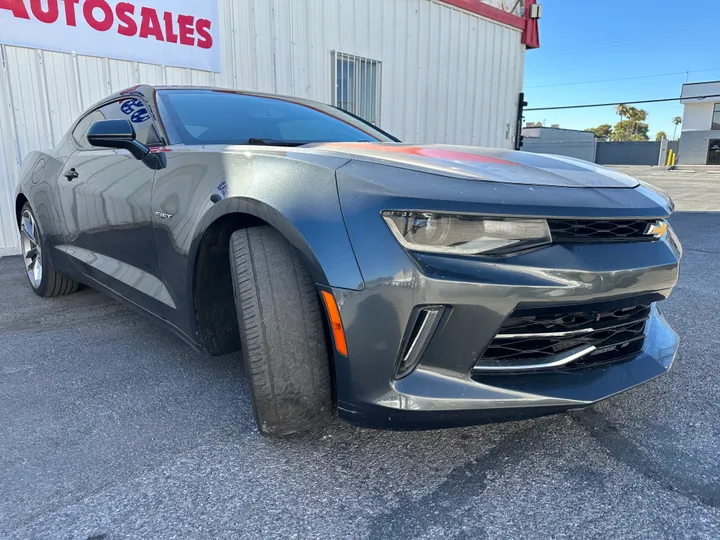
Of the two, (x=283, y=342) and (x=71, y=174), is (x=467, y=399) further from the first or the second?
(x=71, y=174)

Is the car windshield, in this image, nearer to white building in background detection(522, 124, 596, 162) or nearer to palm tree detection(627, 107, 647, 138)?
white building in background detection(522, 124, 596, 162)

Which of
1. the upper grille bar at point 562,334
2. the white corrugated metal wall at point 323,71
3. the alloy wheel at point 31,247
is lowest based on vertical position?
the alloy wheel at point 31,247

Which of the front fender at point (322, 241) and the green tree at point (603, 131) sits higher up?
the green tree at point (603, 131)

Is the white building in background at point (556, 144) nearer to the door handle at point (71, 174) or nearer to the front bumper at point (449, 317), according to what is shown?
the door handle at point (71, 174)

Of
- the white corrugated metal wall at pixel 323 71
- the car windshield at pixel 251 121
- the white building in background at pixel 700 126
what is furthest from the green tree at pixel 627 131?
the car windshield at pixel 251 121

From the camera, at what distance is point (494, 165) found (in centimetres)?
181

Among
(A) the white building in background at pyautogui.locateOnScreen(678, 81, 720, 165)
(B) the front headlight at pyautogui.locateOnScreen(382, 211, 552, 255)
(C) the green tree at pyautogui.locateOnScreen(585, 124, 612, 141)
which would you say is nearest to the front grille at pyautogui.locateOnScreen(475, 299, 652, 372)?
(B) the front headlight at pyautogui.locateOnScreen(382, 211, 552, 255)

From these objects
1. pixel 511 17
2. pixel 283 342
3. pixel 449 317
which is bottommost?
pixel 283 342

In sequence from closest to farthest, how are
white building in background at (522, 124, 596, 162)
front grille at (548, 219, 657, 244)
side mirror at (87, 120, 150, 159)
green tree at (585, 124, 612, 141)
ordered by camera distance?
front grille at (548, 219, 657, 244) < side mirror at (87, 120, 150, 159) < white building in background at (522, 124, 596, 162) < green tree at (585, 124, 612, 141)

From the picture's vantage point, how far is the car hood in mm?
1634

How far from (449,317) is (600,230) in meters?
0.61

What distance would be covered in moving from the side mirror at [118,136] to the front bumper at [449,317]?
1326 mm

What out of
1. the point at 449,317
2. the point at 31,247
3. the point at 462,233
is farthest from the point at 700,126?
the point at 449,317

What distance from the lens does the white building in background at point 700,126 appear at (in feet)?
122
